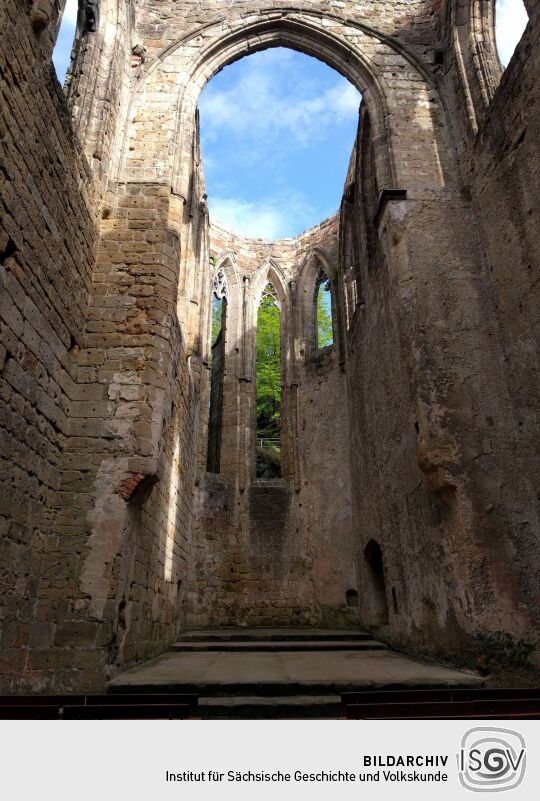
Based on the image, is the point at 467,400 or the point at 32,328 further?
the point at 467,400

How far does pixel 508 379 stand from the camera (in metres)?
5.16

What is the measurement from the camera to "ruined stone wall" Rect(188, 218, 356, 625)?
10.0 m

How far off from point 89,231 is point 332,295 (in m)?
7.97

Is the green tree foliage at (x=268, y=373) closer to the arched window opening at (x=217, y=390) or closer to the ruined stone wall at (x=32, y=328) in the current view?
the arched window opening at (x=217, y=390)

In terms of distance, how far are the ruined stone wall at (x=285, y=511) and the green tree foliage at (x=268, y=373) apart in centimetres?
472

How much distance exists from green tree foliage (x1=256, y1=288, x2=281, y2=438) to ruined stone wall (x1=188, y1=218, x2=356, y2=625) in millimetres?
4718

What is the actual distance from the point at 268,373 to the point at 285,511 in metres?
7.45

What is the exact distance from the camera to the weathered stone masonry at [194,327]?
404cm

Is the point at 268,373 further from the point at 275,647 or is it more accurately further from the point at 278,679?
the point at 278,679

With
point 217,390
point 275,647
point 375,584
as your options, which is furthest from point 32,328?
point 217,390

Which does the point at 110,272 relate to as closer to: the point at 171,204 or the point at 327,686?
the point at 171,204

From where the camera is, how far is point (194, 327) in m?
9.00

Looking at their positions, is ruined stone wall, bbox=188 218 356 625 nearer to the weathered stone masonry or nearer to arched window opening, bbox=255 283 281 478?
the weathered stone masonry
